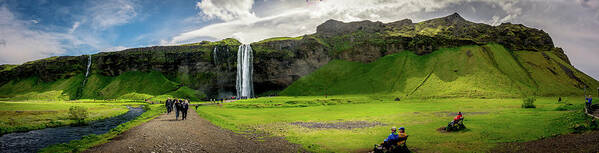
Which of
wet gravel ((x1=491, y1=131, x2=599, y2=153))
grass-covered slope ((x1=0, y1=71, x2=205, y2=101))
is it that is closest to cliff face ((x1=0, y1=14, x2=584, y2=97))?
grass-covered slope ((x1=0, y1=71, x2=205, y2=101))

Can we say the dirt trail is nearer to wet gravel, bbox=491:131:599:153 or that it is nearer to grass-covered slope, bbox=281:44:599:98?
wet gravel, bbox=491:131:599:153

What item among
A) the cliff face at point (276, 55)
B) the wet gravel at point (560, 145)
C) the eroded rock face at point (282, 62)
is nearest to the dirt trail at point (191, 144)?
the wet gravel at point (560, 145)

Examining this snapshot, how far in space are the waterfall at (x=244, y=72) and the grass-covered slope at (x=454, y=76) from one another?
14.7 meters

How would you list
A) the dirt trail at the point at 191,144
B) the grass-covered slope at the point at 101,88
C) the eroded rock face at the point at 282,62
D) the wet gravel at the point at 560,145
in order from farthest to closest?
the eroded rock face at the point at 282,62
the grass-covered slope at the point at 101,88
the dirt trail at the point at 191,144
the wet gravel at the point at 560,145

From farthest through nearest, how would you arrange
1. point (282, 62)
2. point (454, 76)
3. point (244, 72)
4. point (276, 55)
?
point (276, 55) → point (282, 62) → point (244, 72) → point (454, 76)

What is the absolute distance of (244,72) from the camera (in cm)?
10681

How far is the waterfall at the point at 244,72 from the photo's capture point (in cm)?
10338

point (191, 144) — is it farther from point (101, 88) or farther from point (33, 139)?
point (101, 88)

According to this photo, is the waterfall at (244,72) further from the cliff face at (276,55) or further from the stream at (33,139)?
the stream at (33,139)

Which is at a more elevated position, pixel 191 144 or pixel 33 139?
pixel 191 144

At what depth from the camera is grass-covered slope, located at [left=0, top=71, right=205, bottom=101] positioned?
9962cm

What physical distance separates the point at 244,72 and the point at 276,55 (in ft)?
50.4

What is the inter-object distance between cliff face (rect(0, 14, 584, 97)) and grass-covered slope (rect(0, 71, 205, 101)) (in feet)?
12.2

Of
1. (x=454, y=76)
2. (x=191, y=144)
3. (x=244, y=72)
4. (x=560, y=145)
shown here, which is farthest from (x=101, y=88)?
(x=560, y=145)
